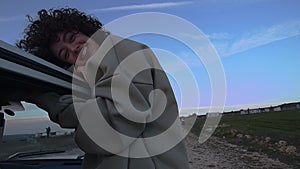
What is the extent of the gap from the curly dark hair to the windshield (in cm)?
30

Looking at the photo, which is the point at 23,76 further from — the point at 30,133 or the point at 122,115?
the point at 30,133

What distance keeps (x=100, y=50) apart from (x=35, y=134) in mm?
1069

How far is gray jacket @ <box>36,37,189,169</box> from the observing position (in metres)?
1.59

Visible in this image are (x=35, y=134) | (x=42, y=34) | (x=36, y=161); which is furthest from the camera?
(x=36, y=161)

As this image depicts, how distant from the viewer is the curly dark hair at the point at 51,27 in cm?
201

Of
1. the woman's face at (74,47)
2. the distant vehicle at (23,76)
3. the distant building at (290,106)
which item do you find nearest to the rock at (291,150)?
the distant vehicle at (23,76)

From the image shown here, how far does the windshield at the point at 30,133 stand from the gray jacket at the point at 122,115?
0.90 feet

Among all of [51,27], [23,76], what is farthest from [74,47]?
[23,76]

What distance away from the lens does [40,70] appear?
1.80 m

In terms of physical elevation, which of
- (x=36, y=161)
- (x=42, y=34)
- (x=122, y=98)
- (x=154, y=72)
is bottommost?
(x=36, y=161)

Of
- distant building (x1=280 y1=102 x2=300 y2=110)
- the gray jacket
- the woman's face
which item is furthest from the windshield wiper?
distant building (x1=280 y1=102 x2=300 y2=110)

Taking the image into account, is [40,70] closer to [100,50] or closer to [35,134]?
[100,50]

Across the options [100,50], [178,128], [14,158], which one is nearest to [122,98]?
[100,50]

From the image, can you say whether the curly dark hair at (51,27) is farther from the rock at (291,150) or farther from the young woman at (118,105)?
the rock at (291,150)
